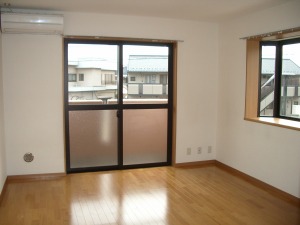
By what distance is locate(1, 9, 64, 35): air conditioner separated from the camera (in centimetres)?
403

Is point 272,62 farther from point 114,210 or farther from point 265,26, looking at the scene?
point 114,210

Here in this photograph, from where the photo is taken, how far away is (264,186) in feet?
14.0

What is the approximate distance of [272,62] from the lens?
15.0 ft

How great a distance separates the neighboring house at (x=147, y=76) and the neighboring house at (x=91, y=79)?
0.29m

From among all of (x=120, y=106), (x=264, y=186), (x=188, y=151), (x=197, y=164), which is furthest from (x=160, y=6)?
(x=264, y=186)

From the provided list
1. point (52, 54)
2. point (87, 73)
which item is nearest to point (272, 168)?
point (87, 73)

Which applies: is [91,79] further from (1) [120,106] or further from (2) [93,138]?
(2) [93,138]

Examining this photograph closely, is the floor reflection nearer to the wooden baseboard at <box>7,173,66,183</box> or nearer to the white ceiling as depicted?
the wooden baseboard at <box>7,173,66,183</box>

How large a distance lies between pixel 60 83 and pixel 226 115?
2764 mm

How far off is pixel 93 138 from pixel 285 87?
120 inches

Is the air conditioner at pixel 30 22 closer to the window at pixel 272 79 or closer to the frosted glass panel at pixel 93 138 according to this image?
the frosted glass panel at pixel 93 138

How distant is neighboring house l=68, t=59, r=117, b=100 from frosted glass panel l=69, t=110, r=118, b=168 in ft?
0.94

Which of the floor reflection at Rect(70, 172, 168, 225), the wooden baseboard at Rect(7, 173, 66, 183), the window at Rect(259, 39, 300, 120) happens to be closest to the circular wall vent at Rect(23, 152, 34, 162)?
the wooden baseboard at Rect(7, 173, 66, 183)

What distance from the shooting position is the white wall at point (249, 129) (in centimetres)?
381
